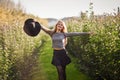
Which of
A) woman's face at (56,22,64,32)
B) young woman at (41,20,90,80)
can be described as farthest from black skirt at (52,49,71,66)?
woman's face at (56,22,64,32)

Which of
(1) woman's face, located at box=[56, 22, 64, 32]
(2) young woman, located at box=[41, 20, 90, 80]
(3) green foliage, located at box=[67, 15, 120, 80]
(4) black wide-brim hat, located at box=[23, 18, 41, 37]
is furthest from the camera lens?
(4) black wide-brim hat, located at box=[23, 18, 41, 37]

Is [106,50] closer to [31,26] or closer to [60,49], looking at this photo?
[60,49]

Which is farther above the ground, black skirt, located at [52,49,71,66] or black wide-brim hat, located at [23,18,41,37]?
black wide-brim hat, located at [23,18,41,37]

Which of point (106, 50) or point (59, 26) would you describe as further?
point (59, 26)

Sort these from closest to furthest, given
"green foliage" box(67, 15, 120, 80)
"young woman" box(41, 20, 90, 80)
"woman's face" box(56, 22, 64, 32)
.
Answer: "green foliage" box(67, 15, 120, 80) < "woman's face" box(56, 22, 64, 32) < "young woman" box(41, 20, 90, 80)

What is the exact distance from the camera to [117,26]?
968 cm

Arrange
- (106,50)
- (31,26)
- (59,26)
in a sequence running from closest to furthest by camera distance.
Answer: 1. (106,50)
2. (59,26)
3. (31,26)

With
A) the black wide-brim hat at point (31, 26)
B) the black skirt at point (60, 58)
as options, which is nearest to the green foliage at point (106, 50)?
the black skirt at point (60, 58)

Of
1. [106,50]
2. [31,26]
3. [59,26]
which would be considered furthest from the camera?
[31,26]

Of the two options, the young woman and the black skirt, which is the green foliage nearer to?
the young woman

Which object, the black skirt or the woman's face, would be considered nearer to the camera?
the woman's face

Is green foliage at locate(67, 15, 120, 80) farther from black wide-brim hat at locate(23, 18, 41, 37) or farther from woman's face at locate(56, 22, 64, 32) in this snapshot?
black wide-brim hat at locate(23, 18, 41, 37)

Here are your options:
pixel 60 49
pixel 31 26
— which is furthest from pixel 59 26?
pixel 31 26

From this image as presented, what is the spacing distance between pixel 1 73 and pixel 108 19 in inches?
153
